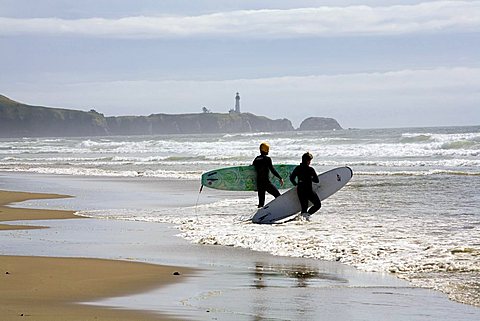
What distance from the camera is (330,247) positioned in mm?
9953

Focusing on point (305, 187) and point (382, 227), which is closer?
point (382, 227)

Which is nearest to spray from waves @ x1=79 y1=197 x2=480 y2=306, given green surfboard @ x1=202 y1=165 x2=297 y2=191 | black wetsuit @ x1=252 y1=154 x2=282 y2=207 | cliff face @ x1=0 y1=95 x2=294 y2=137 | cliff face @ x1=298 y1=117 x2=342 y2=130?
black wetsuit @ x1=252 y1=154 x2=282 y2=207

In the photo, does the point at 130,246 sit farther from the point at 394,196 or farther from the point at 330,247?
the point at 394,196

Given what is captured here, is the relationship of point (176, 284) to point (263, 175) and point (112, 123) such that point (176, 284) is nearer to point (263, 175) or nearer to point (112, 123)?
point (263, 175)

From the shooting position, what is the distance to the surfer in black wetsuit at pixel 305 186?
537 inches

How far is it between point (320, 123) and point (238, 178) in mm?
139710

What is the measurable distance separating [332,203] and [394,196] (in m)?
2.00

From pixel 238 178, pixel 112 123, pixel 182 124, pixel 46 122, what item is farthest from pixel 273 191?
pixel 112 123

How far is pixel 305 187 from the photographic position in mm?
13719

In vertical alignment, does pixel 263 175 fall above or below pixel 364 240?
above

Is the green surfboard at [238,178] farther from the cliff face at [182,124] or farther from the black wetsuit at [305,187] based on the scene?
the cliff face at [182,124]

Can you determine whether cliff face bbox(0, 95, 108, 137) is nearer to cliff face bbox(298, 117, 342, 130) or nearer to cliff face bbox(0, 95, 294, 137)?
cliff face bbox(0, 95, 294, 137)

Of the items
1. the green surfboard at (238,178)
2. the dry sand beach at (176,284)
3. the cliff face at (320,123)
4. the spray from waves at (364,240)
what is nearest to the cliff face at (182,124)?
the cliff face at (320,123)

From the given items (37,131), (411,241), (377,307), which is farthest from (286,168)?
(37,131)
